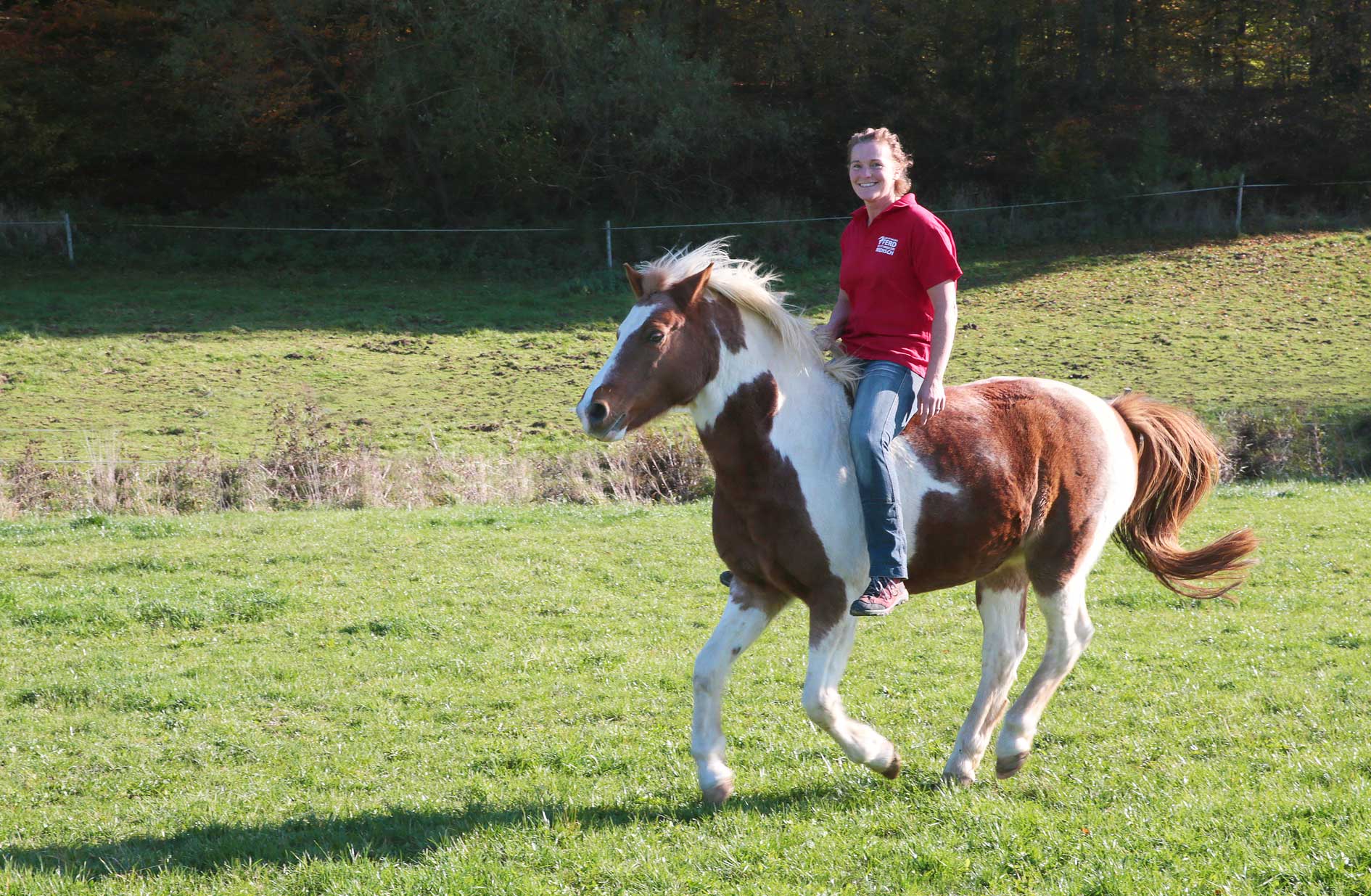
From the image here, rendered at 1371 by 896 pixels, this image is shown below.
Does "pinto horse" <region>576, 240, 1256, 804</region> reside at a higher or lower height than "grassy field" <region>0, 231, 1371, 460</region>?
higher

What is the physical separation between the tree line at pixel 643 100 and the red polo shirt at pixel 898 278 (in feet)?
Result: 84.1

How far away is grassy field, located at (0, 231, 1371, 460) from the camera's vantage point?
18.2 metres

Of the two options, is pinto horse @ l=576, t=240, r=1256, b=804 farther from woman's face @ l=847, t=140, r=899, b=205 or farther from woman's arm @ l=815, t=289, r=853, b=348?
woman's face @ l=847, t=140, r=899, b=205

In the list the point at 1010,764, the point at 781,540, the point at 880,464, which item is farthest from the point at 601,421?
the point at 1010,764

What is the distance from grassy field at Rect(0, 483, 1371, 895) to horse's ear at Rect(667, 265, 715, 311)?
2244 millimetres

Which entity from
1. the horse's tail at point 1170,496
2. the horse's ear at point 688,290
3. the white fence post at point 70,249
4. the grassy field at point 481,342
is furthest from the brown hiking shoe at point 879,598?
the white fence post at point 70,249

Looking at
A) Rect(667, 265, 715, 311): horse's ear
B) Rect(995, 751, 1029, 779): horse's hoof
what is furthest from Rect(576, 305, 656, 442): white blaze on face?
Rect(995, 751, 1029, 779): horse's hoof

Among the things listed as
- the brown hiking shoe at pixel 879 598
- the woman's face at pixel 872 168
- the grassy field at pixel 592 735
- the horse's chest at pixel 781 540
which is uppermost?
the woman's face at pixel 872 168

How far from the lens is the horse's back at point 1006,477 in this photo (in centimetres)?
523

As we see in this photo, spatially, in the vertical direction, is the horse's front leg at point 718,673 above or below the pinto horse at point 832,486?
below

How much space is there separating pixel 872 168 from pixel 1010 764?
280 cm

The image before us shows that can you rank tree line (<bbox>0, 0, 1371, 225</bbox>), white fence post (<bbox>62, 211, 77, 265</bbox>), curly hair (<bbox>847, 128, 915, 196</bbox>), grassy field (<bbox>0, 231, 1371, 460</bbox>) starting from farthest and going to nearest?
1. tree line (<bbox>0, 0, 1371, 225</bbox>)
2. white fence post (<bbox>62, 211, 77, 265</bbox>)
3. grassy field (<bbox>0, 231, 1371, 460</bbox>)
4. curly hair (<bbox>847, 128, 915, 196</bbox>)

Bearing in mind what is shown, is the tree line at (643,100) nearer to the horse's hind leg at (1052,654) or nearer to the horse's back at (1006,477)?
the horse's back at (1006,477)

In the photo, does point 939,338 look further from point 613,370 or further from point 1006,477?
point 613,370
